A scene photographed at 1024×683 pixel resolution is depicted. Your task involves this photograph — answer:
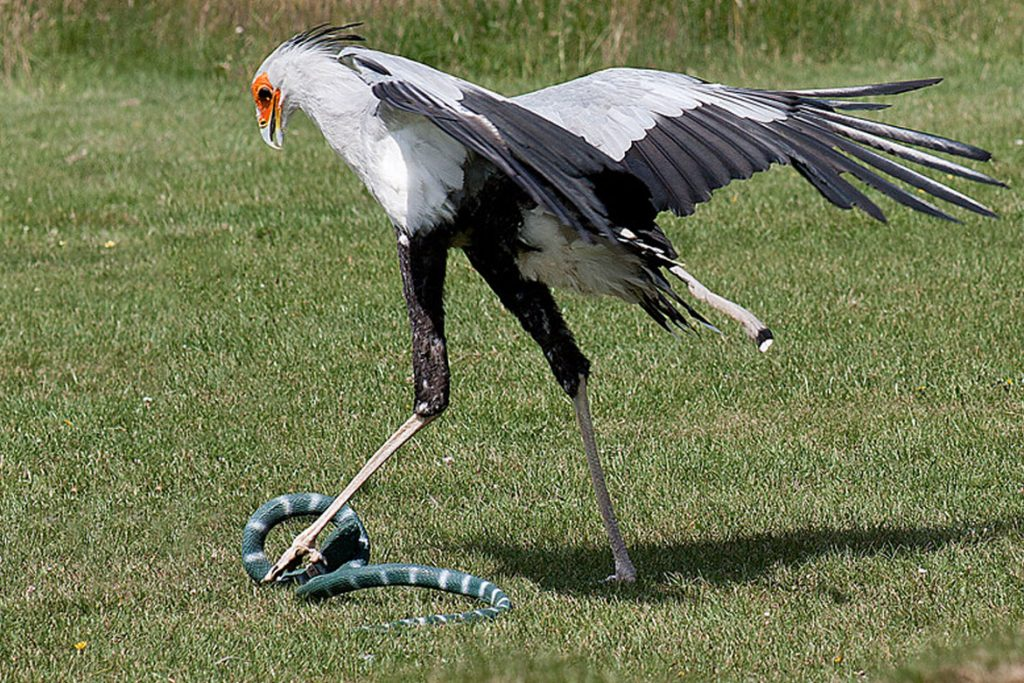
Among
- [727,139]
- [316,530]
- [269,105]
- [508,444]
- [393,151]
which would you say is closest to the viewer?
[727,139]

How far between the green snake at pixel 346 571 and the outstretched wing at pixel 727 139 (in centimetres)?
131

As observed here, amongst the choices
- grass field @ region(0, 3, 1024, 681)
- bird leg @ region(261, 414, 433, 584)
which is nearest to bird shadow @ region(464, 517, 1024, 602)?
grass field @ region(0, 3, 1024, 681)

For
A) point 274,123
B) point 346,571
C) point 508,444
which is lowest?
point 508,444

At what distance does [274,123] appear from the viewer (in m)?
5.04

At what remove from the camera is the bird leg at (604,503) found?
506 centimetres

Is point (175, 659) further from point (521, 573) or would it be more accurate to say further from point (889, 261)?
point (889, 261)

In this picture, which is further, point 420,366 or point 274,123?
point 274,123

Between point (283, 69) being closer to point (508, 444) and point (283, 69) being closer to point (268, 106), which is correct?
point (268, 106)

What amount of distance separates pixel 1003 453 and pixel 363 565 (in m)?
2.59

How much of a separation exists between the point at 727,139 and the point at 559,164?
0.62m

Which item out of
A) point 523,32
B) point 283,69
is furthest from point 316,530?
point 523,32

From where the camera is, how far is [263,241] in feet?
31.9

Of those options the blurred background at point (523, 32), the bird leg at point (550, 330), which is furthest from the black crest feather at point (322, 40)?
the blurred background at point (523, 32)

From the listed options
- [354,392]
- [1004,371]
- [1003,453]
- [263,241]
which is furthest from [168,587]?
[263,241]
